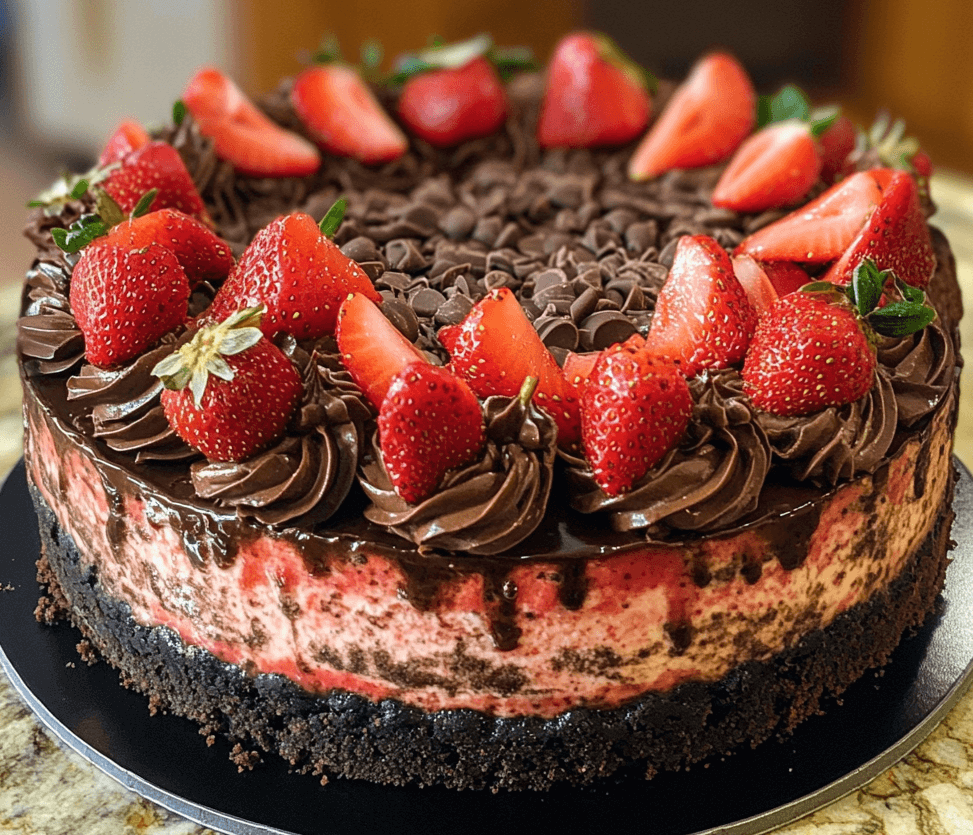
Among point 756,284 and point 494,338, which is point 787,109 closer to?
point 756,284

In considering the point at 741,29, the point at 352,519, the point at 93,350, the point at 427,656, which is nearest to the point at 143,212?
the point at 93,350

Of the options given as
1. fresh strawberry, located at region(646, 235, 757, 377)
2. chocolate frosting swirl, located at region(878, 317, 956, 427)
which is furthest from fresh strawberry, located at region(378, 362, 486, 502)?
chocolate frosting swirl, located at region(878, 317, 956, 427)

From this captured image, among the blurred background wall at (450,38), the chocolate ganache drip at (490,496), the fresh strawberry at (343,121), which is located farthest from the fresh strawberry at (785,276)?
the blurred background wall at (450,38)

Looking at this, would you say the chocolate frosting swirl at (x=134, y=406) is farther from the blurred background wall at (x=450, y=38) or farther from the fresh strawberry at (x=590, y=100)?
the blurred background wall at (x=450, y=38)

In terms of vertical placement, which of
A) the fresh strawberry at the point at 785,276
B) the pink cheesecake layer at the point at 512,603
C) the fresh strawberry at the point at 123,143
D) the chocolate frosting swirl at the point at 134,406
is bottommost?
the pink cheesecake layer at the point at 512,603

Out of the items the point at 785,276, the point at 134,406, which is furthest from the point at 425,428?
the point at 785,276
